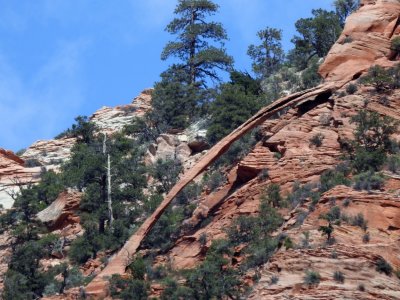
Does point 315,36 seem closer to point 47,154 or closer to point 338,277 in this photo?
point 47,154

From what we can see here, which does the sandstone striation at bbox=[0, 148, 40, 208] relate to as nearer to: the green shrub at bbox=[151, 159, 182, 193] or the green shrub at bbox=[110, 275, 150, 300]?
the green shrub at bbox=[151, 159, 182, 193]

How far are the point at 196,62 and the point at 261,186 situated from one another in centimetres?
3011

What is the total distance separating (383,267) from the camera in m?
36.4

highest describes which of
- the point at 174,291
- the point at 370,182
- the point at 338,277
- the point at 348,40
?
the point at 348,40

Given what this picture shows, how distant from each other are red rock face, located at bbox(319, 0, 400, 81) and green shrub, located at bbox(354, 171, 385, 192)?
39.6ft

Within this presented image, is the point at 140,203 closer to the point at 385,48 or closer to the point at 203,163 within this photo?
the point at 203,163

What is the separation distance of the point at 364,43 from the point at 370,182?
14.9 metres

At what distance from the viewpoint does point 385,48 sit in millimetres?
56031

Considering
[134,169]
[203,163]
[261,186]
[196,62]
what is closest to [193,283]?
[261,186]

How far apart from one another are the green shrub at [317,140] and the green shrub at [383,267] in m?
13.2

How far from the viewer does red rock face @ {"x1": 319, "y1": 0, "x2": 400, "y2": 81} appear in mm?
55188

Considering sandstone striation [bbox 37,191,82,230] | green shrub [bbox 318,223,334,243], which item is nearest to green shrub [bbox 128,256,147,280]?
green shrub [bbox 318,223,334,243]

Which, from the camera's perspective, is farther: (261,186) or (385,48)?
(385,48)

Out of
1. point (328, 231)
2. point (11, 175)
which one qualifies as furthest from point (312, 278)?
point (11, 175)
